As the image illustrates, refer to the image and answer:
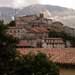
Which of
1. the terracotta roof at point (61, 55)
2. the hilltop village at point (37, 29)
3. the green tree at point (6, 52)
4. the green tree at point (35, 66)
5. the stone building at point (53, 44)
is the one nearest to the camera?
the green tree at point (6, 52)

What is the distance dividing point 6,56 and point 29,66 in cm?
96

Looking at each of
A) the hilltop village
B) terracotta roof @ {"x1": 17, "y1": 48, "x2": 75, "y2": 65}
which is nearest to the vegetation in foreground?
terracotta roof @ {"x1": 17, "y1": 48, "x2": 75, "y2": 65}

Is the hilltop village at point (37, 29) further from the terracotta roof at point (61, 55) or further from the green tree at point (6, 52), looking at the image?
the green tree at point (6, 52)

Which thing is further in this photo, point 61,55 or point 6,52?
point 61,55

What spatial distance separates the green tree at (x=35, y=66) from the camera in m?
8.12

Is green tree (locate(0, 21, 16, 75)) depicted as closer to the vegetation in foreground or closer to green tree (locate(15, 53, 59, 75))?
the vegetation in foreground

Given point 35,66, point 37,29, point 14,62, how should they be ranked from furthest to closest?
point 37,29 < point 35,66 < point 14,62

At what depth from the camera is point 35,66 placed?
886 centimetres

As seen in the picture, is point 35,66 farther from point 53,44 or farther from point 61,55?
point 53,44

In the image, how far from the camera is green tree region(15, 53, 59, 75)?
26.7 feet

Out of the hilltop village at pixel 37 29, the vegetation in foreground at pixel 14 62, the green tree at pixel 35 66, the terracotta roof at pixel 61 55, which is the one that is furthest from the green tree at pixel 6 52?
the hilltop village at pixel 37 29

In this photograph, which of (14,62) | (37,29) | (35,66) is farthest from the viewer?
(37,29)

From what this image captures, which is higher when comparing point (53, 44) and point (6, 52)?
point (6, 52)

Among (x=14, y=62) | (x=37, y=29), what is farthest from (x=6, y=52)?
(x=37, y=29)
